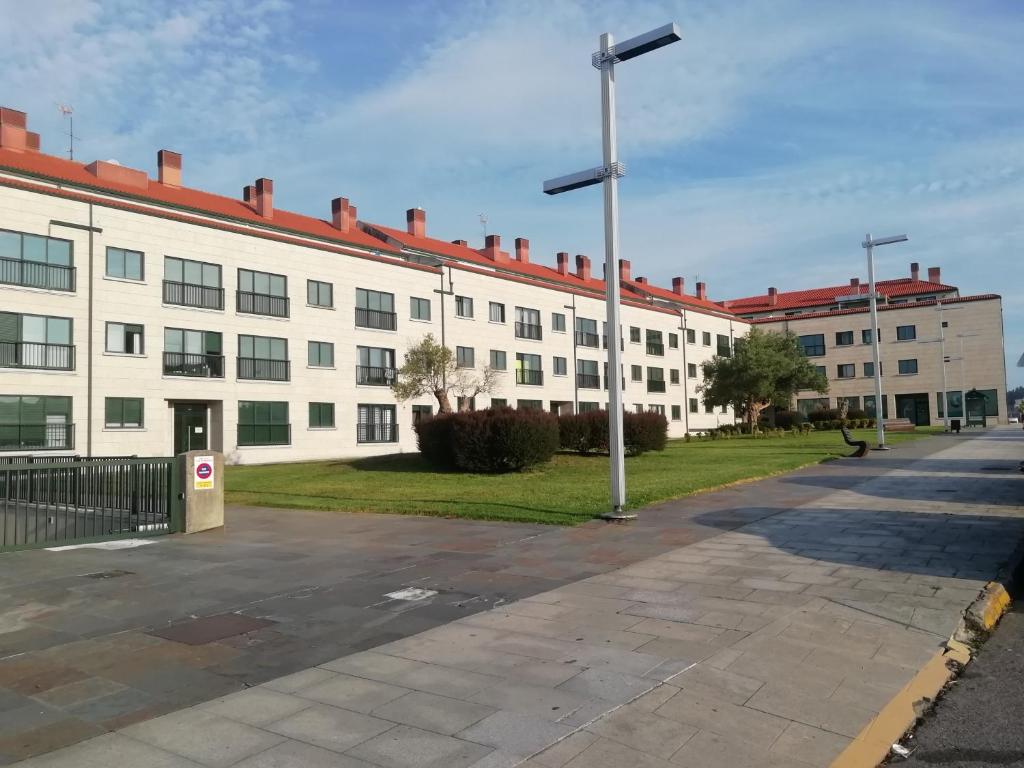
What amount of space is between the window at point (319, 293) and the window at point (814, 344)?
5349 centimetres

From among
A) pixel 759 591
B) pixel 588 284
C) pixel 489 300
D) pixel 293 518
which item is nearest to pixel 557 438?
pixel 293 518

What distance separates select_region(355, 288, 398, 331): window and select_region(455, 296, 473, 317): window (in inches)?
192

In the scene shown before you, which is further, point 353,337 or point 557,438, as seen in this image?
point 353,337

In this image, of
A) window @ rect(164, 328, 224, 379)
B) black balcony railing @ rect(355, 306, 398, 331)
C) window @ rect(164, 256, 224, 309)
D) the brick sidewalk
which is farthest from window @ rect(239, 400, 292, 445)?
the brick sidewalk

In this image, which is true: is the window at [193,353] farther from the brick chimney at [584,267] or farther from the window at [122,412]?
the brick chimney at [584,267]

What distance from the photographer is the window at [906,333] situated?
70.9 metres

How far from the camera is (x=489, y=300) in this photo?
48.7m

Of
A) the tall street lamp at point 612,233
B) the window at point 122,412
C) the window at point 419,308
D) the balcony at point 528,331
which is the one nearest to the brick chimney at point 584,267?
the balcony at point 528,331

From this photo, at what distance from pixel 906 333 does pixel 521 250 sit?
38.3 metres

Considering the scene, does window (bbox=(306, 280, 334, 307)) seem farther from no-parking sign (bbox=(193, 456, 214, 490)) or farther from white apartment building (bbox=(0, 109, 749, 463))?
no-parking sign (bbox=(193, 456, 214, 490))

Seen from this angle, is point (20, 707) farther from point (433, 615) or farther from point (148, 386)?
point (148, 386)

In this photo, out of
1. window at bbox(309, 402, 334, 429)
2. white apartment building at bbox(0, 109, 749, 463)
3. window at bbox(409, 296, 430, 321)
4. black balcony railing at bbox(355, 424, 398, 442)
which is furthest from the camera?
window at bbox(409, 296, 430, 321)

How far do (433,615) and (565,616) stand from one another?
4.02ft

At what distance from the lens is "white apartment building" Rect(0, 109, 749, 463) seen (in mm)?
30031
